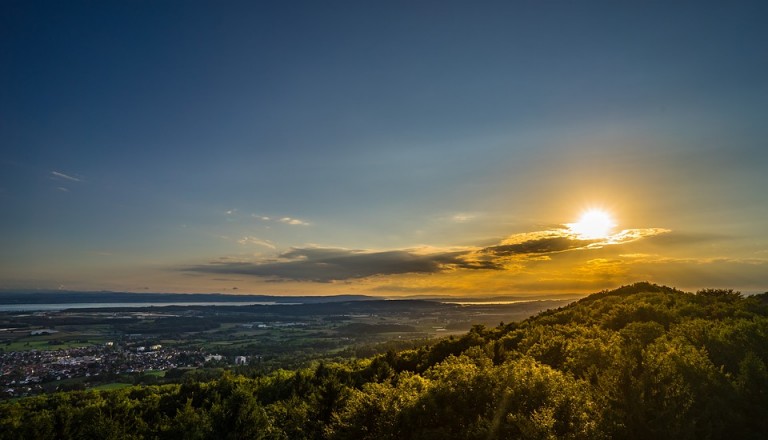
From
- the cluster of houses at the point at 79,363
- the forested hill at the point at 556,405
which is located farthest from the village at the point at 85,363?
the forested hill at the point at 556,405

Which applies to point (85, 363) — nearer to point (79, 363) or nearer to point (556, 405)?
point (79, 363)

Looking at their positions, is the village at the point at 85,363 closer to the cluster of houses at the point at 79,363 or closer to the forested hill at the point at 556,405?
the cluster of houses at the point at 79,363

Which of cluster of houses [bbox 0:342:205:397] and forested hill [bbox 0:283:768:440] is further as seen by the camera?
cluster of houses [bbox 0:342:205:397]

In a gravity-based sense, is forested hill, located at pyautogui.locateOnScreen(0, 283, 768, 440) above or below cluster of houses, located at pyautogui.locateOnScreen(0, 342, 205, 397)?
above

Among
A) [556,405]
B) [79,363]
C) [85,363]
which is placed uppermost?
[556,405]

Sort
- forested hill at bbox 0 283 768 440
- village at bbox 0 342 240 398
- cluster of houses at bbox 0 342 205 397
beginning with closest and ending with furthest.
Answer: forested hill at bbox 0 283 768 440, village at bbox 0 342 240 398, cluster of houses at bbox 0 342 205 397

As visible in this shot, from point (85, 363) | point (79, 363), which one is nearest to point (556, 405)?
point (85, 363)

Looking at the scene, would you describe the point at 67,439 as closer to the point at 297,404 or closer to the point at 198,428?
the point at 198,428

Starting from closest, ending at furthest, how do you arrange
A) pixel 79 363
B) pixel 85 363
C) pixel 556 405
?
pixel 556 405 < pixel 79 363 < pixel 85 363

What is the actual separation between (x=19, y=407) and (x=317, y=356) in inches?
4572

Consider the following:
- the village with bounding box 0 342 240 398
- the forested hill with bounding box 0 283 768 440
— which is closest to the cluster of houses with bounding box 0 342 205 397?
the village with bounding box 0 342 240 398

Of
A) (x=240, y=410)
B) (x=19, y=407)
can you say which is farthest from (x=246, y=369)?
(x=240, y=410)

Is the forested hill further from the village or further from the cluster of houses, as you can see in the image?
the cluster of houses

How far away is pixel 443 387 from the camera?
89.7ft
